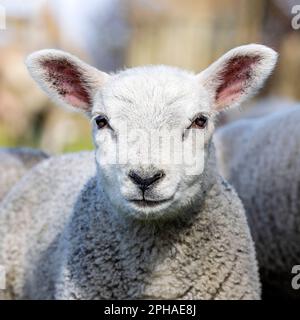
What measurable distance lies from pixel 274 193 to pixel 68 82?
2.26 meters

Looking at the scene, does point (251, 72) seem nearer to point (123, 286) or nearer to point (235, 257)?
point (235, 257)

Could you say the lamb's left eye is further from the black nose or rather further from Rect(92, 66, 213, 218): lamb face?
the black nose

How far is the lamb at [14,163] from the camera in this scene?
5922 mm

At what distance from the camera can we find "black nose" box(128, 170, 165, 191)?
366 centimetres

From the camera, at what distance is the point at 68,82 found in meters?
4.35

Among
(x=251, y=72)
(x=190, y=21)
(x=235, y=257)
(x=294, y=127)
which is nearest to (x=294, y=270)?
(x=294, y=127)

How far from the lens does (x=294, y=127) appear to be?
621 centimetres

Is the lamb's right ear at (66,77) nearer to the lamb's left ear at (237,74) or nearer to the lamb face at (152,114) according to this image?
the lamb face at (152,114)

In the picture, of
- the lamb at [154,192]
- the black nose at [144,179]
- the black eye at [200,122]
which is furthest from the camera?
the black eye at [200,122]

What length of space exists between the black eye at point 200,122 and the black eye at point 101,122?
0.43 m
